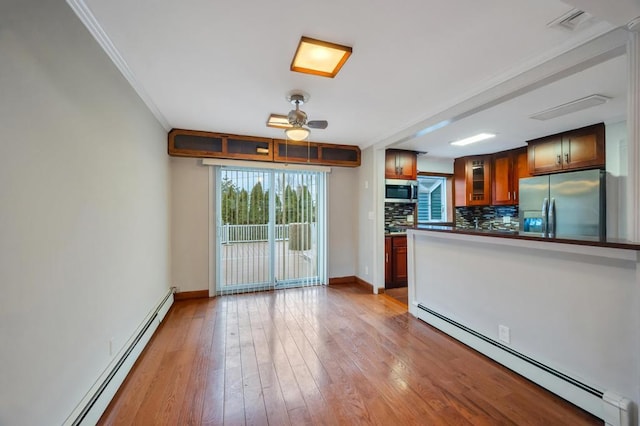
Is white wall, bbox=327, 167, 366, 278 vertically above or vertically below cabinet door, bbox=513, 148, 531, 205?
below

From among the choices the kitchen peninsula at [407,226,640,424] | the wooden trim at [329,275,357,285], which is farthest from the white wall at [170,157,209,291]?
the kitchen peninsula at [407,226,640,424]

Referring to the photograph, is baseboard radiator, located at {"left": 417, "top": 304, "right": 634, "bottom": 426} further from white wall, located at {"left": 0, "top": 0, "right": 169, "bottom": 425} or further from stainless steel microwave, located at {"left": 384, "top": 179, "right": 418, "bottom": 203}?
white wall, located at {"left": 0, "top": 0, "right": 169, "bottom": 425}

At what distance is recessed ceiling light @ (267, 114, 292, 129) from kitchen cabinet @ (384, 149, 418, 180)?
215 centimetres

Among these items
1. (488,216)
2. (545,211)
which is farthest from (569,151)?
(488,216)

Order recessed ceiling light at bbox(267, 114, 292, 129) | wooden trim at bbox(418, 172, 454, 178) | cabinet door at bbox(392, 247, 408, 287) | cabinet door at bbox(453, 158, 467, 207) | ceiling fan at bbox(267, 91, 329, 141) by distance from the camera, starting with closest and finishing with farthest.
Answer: ceiling fan at bbox(267, 91, 329, 141) < recessed ceiling light at bbox(267, 114, 292, 129) < cabinet door at bbox(392, 247, 408, 287) < cabinet door at bbox(453, 158, 467, 207) < wooden trim at bbox(418, 172, 454, 178)

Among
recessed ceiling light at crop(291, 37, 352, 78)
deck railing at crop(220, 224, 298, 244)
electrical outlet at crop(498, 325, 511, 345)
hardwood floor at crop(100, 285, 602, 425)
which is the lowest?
hardwood floor at crop(100, 285, 602, 425)

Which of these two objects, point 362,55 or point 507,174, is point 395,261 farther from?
point 362,55

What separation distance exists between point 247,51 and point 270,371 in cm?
253

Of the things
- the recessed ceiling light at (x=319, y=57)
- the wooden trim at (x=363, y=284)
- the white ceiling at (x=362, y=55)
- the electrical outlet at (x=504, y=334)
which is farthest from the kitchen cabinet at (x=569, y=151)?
the recessed ceiling light at (x=319, y=57)

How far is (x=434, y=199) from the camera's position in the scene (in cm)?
577

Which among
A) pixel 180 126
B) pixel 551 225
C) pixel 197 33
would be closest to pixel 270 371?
pixel 197 33

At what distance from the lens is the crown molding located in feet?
4.74

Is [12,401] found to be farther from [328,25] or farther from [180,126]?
[180,126]

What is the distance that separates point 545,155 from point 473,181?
136 centimetres
